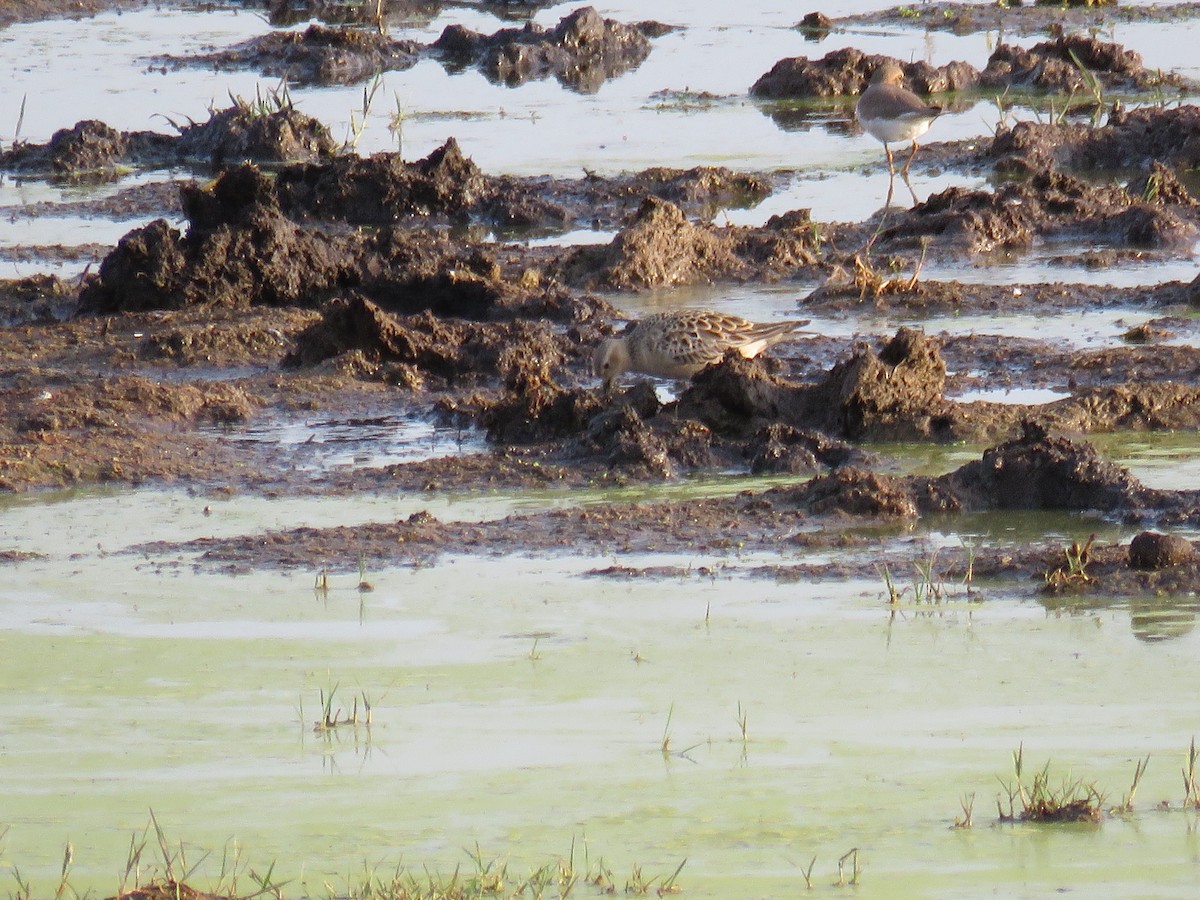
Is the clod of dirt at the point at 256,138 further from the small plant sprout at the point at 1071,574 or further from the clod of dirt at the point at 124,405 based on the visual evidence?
the small plant sprout at the point at 1071,574

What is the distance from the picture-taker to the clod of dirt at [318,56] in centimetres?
2045

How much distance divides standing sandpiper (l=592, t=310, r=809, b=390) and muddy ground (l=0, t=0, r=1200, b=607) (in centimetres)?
30

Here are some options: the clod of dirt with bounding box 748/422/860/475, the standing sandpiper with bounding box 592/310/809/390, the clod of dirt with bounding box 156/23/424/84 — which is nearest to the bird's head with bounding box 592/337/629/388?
the standing sandpiper with bounding box 592/310/809/390

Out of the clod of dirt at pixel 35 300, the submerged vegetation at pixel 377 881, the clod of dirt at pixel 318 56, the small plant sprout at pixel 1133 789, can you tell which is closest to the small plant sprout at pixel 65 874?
the submerged vegetation at pixel 377 881

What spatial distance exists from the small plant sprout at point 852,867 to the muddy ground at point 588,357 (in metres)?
1.98

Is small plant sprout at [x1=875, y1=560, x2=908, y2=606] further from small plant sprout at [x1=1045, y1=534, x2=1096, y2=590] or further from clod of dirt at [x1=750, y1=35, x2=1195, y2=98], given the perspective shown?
clod of dirt at [x1=750, y1=35, x2=1195, y2=98]

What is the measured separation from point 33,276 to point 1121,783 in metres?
7.99

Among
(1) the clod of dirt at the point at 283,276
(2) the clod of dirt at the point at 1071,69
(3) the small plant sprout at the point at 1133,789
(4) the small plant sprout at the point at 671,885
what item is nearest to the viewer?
(4) the small plant sprout at the point at 671,885

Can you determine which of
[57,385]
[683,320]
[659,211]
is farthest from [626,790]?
[659,211]

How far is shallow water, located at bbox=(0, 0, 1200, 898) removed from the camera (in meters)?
3.88

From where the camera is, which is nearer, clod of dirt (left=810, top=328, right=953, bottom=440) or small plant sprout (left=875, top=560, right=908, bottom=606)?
small plant sprout (left=875, top=560, right=908, bottom=606)

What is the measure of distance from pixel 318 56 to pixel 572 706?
54.9ft

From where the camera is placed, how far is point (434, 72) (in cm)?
2061

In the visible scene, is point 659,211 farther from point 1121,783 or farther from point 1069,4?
point 1069,4
